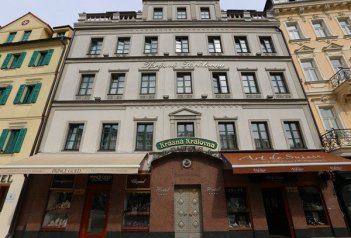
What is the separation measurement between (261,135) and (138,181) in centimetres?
771

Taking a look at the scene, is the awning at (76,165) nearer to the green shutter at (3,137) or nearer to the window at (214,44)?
the green shutter at (3,137)

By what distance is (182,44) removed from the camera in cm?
1559

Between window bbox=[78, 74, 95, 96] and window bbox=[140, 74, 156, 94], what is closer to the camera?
window bbox=[140, 74, 156, 94]

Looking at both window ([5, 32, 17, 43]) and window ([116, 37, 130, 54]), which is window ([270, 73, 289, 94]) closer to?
window ([116, 37, 130, 54])

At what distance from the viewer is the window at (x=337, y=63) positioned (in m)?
14.1

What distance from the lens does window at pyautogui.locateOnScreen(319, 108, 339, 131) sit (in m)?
12.4

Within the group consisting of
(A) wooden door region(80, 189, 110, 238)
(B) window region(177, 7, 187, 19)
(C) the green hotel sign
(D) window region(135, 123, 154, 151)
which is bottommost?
(A) wooden door region(80, 189, 110, 238)

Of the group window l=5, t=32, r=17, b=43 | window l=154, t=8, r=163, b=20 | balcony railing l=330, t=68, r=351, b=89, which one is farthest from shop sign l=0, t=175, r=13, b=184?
balcony railing l=330, t=68, r=351, b=89

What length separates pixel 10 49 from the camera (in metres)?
16.2

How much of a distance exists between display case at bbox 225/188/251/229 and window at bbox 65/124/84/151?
29.8ft

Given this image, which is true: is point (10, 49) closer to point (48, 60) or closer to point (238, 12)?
point (48, 60)

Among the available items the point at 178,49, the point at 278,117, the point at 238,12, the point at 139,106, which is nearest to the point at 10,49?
the point at 139,106

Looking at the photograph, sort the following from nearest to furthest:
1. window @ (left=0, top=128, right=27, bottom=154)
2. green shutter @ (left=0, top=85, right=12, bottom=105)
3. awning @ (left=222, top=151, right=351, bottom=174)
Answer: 1. awning @ (left=222, top=151, right=351, bottom=174)
2. window @ (left=0, top=128, right=27, bottom=154)
3. green shutter @ (left=0, top=85, right=12, bottom=105)

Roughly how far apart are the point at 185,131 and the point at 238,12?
12.1 meters
